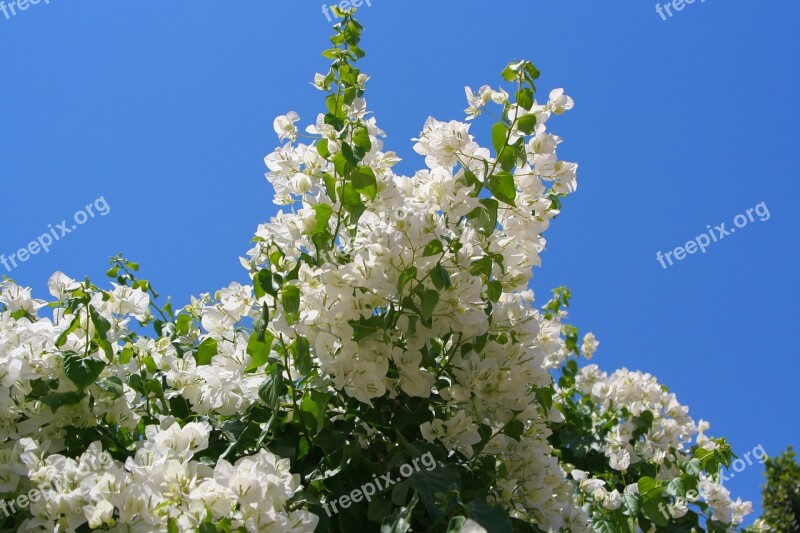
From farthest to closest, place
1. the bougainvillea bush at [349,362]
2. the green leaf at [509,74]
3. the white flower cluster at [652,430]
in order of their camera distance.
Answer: the white flower cluster at [652,430] < the green leaf at [509,74] < the bougainvillea bush at [349,362]

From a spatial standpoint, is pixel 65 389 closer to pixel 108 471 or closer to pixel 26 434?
pixel 26 434

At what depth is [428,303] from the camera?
69.1 inches

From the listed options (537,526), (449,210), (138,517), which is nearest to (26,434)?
(138,517)

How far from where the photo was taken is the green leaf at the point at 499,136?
1966mm

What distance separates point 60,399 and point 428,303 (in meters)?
0.94

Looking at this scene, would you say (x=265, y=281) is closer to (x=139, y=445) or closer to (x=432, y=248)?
(x=432, y=248)

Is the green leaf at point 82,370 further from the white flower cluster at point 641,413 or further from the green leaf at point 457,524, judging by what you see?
the white flower cluster at point 641,413

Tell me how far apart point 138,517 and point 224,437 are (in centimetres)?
43

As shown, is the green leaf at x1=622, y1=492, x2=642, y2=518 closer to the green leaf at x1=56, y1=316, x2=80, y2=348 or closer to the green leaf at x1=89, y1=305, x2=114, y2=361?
the green leaf at x1=89, y1=305, x2=114, y2=361

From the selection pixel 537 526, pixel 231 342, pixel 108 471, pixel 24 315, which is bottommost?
pixel 537 526

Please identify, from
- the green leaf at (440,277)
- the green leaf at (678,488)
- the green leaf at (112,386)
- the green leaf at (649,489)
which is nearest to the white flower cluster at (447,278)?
the green leaf at (440,277)

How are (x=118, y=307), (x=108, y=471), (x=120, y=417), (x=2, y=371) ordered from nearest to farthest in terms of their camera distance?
(x=108, y=471) < (x=2, y=371) < (x=120, y=417) < (x=118, y=307)

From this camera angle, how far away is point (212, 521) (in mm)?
1394

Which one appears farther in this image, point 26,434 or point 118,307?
point 118,307
